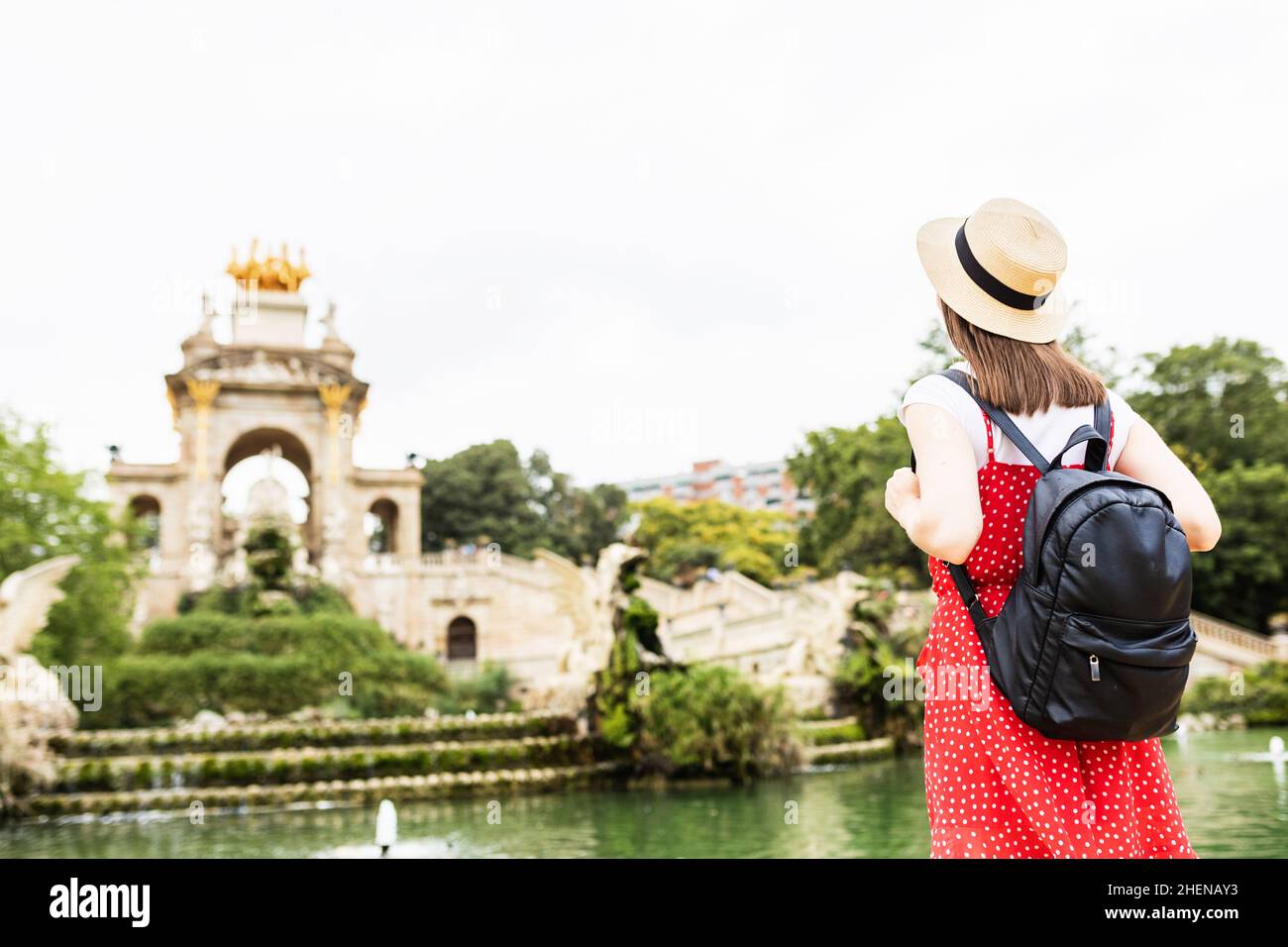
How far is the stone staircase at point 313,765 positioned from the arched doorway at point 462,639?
1959cm

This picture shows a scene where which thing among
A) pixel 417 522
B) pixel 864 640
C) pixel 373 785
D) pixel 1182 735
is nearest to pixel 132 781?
pixel 373 785

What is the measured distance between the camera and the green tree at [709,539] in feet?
134

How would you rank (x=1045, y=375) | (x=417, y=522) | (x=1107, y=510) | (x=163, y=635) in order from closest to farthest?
(x=1107, y=510)
(x=1045, y=375)
(x=163, y=635)
(x=417, y=522)

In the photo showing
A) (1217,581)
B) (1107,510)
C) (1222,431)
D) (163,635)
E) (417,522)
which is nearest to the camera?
(1107,510)

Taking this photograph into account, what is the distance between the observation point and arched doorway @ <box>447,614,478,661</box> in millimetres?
35844

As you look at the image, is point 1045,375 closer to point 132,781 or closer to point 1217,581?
point 132,781

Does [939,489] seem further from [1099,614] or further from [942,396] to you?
[1099,614]

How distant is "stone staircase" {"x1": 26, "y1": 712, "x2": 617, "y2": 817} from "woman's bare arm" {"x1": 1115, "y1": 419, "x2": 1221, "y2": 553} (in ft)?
43.1

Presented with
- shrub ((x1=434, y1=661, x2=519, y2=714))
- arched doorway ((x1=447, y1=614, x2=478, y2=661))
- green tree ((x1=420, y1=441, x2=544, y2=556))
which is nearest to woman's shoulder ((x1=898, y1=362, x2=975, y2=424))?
shrub ((x1=434, y1=661, x2=519, y2=714))

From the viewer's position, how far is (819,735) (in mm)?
17453

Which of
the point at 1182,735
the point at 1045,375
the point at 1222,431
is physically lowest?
the point at 1182,735

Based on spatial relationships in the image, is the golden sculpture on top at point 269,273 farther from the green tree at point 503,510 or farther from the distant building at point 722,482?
the distant building at point 722,482
